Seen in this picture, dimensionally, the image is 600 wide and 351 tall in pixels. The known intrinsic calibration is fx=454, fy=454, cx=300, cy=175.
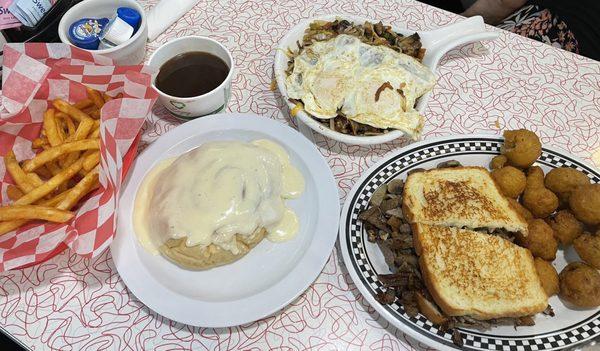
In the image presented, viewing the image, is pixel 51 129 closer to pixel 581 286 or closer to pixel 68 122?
pixel 68 122

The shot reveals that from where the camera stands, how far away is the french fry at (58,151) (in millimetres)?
1720

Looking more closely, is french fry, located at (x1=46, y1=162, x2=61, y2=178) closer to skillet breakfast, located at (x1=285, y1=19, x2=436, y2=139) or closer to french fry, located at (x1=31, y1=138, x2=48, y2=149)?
french fry, located at (x1=31, y1=138, x2=48, y2=149)

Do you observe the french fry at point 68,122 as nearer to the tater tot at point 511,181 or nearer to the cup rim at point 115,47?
the cup rim at point 115,47

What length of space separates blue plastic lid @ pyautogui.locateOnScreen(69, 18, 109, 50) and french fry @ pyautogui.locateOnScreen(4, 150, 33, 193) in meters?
0.62

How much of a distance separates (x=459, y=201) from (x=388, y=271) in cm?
39

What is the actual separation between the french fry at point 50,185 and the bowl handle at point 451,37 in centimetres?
160

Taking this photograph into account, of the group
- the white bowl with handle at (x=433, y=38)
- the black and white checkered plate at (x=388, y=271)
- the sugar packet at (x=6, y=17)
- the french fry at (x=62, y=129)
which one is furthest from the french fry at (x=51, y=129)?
the black and white checkered plate at (x=388, y=271)

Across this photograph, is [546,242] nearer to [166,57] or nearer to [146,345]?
[146,345]

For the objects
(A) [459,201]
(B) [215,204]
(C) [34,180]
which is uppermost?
(C) [34,180]

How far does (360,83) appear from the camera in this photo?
1973 millimetres

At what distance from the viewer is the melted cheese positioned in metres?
1.67

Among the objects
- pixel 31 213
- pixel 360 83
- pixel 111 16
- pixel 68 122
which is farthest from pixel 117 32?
pixel 360 83

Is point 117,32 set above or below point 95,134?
above

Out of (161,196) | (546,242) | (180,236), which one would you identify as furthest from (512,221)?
(161,196)
